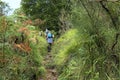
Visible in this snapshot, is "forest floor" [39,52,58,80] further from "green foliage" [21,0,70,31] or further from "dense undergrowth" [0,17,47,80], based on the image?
"green foliage" [21,0,70,31]

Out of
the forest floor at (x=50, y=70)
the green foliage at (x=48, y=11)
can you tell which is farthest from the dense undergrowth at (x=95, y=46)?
the green foliage at (x=48, y=11)

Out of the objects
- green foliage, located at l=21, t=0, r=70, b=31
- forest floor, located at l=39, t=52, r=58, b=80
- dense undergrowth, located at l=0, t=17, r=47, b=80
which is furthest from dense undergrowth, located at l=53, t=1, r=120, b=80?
green foliage, located at l=21, t=0, r=70, b=31

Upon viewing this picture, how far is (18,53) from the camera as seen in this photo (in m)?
11.5

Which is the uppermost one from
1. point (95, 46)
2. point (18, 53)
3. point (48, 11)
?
point (48, 11)

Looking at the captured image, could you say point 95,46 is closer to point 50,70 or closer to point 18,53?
point 18,53

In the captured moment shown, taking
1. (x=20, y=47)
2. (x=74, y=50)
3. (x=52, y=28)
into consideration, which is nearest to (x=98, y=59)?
(x=74, y=50)

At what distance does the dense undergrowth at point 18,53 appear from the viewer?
34.8 ft

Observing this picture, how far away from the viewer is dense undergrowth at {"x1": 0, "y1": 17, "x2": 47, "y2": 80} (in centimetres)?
1061

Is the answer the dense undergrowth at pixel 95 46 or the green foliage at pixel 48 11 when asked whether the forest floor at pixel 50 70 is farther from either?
the green foliage at pixel 48 11

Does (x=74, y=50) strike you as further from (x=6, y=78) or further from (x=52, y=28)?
(x=52, y=28)

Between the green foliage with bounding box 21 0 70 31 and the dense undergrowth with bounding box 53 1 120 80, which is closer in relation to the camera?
the dense undergrowth with bounding box 53 1 120 80

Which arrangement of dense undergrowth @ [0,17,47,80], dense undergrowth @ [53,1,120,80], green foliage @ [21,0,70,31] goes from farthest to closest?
green foliage @ [21,0,70,31] < dense undergrowth @ [0,17,47,80] < dense undergrowth @ [53,1,120,80]

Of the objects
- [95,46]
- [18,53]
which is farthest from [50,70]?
[95,46]

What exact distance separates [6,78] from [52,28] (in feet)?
50.2
